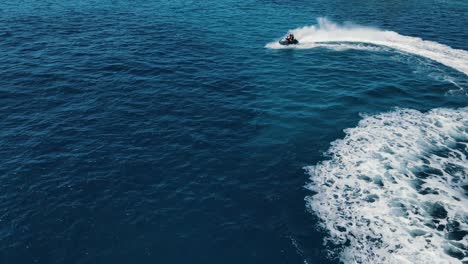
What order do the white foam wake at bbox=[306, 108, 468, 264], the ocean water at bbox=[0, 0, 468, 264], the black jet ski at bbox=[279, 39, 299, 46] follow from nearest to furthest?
the white foam wake at bbox=[306, 108, 468, 264]
the ocean water at bbox=[0, 0, 468, 264]
the black jet ski at bbox=[279, 39, 299, 46]

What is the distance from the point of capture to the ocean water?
41.6 metres

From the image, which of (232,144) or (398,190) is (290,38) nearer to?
(232,144)

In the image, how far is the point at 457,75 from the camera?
77.6 m

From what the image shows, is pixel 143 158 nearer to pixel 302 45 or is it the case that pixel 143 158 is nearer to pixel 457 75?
pixel 302 45

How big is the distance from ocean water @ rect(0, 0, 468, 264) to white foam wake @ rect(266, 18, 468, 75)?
0.52m

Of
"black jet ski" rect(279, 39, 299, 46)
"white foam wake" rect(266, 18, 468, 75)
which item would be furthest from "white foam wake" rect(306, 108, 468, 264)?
"black jet ski" rect(279, 39, 299, 46)

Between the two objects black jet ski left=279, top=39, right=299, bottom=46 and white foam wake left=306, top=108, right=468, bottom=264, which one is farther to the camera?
black jet ski left=279, top=39, right=299, bottom=46

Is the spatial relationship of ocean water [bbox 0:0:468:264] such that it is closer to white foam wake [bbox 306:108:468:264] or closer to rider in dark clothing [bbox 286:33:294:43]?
white foam wake [bbox 306:108:468:264]

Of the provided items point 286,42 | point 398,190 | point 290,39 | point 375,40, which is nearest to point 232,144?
point 398,190

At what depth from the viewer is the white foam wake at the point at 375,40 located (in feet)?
278

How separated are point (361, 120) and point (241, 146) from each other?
863 inches

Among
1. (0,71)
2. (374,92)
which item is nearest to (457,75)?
(374,92)

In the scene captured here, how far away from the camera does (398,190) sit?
48.8 meters

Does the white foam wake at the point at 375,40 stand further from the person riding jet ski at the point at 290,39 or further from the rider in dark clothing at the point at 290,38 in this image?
the rider in dark clothing at the point at 290,38
